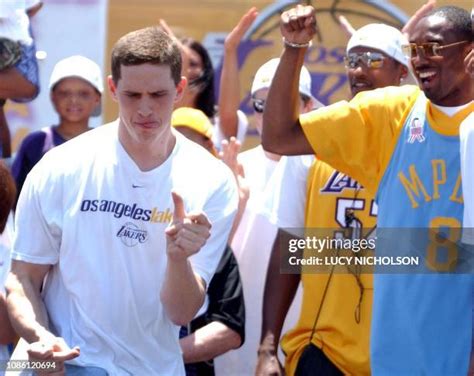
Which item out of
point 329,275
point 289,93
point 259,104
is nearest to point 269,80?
point 259,104

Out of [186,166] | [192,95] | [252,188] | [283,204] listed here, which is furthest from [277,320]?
[192,95]

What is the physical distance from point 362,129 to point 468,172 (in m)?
0.65

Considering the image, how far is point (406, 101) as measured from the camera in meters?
4.27

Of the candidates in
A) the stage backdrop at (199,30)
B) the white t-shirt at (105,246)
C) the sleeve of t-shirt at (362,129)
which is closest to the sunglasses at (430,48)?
the sleeve of t-shirt at (362,129)

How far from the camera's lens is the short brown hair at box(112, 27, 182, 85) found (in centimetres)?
398

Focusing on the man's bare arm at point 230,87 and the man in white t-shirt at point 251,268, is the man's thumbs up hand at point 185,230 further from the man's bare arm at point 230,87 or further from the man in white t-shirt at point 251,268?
the man's bare arm at point 230,87

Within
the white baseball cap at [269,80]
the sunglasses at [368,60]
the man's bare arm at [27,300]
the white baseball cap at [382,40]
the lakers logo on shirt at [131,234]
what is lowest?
the man's bare arm at [27,300]

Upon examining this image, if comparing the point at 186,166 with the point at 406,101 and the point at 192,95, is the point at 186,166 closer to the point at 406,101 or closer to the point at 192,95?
the point at 406,101

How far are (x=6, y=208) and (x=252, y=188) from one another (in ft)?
5.43

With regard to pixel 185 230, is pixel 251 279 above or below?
below

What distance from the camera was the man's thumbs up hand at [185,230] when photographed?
3.64 meters

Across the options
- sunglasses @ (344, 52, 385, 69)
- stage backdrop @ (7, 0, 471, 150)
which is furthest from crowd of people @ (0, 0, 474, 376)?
stage backdrop @ (7, 0, 471, 150)

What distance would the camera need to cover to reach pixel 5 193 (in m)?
4.47

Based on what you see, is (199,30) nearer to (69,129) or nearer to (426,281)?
(69,129)
